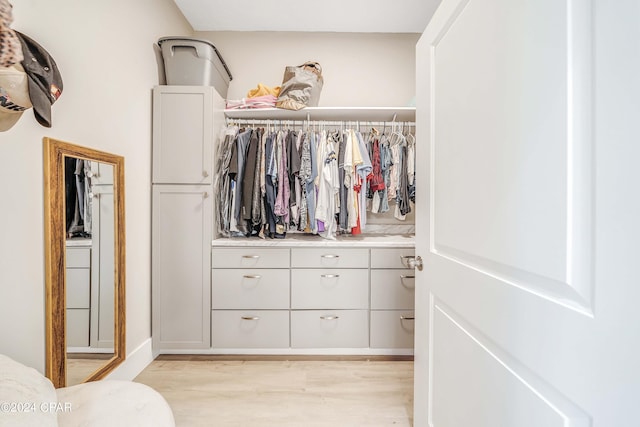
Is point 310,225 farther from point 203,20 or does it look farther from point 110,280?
point 203,20

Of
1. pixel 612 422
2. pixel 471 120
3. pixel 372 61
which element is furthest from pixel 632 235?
pixel 372 61

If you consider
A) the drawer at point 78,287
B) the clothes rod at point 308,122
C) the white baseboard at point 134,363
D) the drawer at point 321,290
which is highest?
the clothes rod at point 308,122

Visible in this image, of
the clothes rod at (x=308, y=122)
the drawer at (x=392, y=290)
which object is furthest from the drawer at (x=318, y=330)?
the clothes rod at (x=308, y=122)

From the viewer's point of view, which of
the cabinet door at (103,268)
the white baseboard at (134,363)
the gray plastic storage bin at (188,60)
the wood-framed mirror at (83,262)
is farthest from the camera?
the gray plastic storage bin at (188,60)

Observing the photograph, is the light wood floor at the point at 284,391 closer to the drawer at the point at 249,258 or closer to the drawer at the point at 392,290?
the drawer at the point at 392,290

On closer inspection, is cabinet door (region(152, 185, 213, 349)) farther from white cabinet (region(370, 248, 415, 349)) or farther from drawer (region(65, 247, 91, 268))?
white cabinet (region(370, 248, 415, 349))

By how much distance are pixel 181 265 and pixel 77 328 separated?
0.73 metres

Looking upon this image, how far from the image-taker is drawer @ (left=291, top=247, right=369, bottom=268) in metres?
2.10

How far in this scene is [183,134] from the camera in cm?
207

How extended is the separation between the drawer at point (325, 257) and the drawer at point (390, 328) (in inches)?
15.5

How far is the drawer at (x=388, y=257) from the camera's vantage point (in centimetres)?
211

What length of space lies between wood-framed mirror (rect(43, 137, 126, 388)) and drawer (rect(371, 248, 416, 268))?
161cm

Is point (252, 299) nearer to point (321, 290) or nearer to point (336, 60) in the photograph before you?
point (321, 290)

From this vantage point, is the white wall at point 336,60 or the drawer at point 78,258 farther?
the white wall at point 336,60
